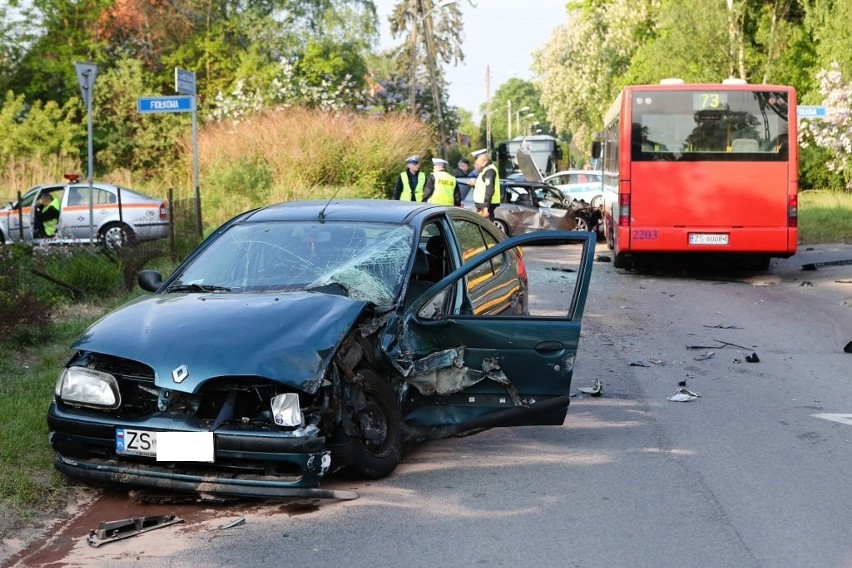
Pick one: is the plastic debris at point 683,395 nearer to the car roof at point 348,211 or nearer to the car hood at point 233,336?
the car roof at point 348,211

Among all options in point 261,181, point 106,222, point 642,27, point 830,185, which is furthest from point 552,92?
point 106,222

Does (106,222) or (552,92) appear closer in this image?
(106,222)

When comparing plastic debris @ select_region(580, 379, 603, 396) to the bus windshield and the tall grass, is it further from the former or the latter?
the tall grass

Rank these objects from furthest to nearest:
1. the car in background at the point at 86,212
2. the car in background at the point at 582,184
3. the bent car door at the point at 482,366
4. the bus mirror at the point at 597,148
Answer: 1. the car in background at the point at 582,184
2. the bus mirror at the point at 597,148
3. the car in background at the point at 86,212
4. the bent car door at the point at 482,366

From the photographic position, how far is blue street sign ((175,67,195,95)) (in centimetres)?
1630

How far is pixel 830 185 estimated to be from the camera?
41.8 meters

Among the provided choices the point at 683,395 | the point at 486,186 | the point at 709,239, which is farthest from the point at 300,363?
the point at 709,239

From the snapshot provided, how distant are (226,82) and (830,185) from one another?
2331cm

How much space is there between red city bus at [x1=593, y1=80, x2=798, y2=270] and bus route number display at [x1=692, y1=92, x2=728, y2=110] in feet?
0.05

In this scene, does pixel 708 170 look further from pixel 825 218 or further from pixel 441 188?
pixel 825 218

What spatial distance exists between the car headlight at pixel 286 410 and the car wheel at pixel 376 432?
1.31 feet

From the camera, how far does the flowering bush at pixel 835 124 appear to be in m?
35.8

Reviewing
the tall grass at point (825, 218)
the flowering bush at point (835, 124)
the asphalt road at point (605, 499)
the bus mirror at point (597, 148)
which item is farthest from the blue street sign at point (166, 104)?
the flowering bush at point (835, 124)

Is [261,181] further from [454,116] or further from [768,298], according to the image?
[454,116]
